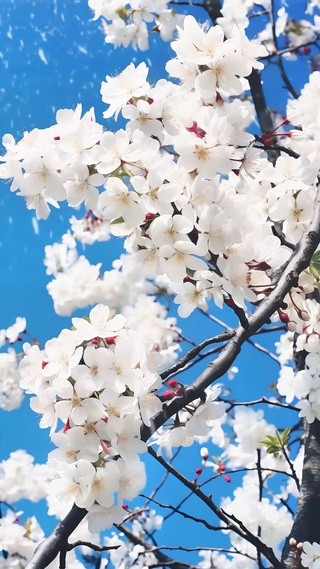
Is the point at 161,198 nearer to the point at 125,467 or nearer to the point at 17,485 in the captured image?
the point at 125,467

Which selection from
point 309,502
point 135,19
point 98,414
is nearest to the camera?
point 98,414

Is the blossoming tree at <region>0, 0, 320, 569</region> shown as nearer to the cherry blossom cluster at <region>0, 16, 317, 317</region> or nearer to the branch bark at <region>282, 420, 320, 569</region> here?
the cherry blossom cluster at <region>0, 16, 317, 317</region>

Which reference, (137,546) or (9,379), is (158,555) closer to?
(137,546)

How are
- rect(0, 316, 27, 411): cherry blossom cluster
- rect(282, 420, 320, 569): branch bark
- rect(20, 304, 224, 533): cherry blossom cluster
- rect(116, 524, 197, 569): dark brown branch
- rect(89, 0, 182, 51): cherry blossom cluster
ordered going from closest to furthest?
rect(20, 304, 224, 533): cherry blossom cluster, rect(282, 420, 320, 569): branch bark, rect(116, 524, 197, 569): dark brown branch, rect(89, 0, 182, 51): cherry blossom cluster, rect(0, 316, 27, 411): cherry blossom cluster

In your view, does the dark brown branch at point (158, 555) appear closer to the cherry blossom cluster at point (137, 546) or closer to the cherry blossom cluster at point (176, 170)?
the cherry blossom cluster at point (137, 546)

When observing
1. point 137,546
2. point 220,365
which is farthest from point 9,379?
point 220,365

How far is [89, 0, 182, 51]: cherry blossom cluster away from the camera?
244 centimetres

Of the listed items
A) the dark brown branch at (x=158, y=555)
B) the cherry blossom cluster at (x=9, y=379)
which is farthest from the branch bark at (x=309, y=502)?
the cherry blossom cluster at (x=9, y=379)

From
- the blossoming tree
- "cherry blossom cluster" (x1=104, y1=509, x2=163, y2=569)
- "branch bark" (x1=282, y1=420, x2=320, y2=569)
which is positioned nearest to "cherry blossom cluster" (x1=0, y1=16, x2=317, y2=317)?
the blossoming tree

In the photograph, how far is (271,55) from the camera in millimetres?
2480

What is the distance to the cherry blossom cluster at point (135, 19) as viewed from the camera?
2.44 m

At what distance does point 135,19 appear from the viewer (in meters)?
2.50

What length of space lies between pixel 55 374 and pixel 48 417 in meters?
0.06

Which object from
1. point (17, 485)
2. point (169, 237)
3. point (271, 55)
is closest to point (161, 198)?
point (169, 237)
